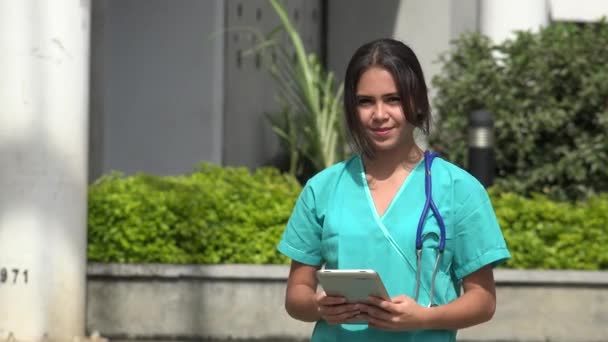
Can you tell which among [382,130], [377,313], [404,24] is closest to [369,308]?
[377,313]

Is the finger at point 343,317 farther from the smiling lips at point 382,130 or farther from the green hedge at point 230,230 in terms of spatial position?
the green hedge at point 230,230

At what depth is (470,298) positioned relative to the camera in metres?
3.16

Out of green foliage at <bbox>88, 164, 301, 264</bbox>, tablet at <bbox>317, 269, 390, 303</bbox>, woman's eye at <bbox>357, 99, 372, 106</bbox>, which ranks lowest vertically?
green foliage at <bbox>88, 164, 301, 264</bbox>

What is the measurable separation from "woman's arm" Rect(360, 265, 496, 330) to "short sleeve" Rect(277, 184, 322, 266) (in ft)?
0.84

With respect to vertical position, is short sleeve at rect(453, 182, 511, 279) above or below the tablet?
above

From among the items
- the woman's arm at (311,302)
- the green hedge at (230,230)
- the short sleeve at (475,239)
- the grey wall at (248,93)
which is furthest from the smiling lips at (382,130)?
the grey wall at (248,93)

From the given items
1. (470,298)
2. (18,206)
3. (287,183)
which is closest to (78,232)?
(18,206)

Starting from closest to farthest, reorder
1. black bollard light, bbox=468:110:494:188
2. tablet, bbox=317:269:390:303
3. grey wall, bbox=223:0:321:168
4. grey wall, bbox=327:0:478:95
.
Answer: tablet, bbox=317:269:390:303 → black bollard light, bbox=468:110:494:188 → grey wall, bbox=223:0:321:168 → grey wall, bbox=327:0:478:95

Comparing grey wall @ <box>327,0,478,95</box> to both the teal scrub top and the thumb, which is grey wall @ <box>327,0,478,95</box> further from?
the thumb

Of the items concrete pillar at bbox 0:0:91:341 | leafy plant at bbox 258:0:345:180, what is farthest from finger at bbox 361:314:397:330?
leafy plant at bbox 258:0:345:180

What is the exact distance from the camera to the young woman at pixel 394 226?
123 inches

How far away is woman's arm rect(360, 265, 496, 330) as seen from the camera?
3.03m

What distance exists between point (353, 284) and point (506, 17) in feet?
25.5

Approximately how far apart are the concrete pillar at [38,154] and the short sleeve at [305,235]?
4.50 metres
